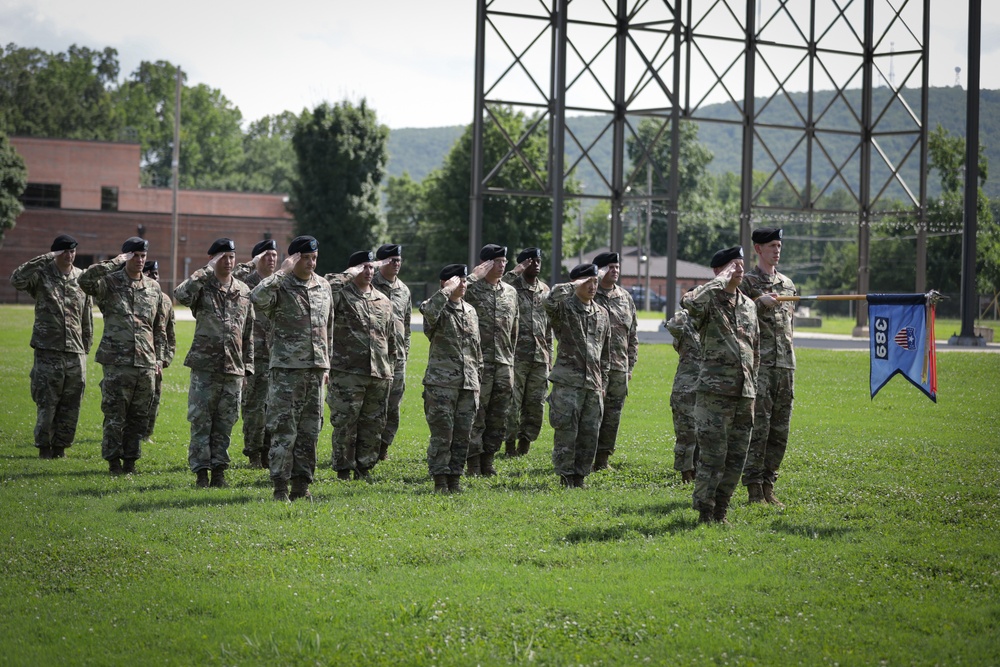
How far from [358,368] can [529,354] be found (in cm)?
252

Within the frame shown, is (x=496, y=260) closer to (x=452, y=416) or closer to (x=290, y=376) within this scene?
(x=452, y=416)

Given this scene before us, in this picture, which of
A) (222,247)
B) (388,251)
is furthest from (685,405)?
(222,247)

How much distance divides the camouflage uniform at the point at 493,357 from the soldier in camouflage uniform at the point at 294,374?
2263 mm

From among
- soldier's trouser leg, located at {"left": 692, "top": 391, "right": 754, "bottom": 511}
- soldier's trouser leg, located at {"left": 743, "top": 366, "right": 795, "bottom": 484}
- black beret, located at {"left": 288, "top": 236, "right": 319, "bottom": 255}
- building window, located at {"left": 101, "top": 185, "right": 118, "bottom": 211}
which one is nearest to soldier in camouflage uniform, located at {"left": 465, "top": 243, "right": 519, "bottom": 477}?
black beret, located at {"left": 288, "top": 236, "right": 319, "bottom": 255}

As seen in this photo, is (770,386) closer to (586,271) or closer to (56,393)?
(586,271)

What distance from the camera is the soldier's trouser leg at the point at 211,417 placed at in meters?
10.7

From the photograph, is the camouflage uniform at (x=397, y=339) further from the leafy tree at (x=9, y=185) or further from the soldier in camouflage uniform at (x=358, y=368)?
the leafy tree at (x=9, y=185)

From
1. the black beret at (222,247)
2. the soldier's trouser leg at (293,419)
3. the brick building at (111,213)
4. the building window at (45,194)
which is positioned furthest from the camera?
the building window at (45,194)

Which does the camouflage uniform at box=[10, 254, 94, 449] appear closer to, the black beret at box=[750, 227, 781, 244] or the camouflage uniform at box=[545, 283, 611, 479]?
the camouflage uniform at box=[545, 283, 611, 479]

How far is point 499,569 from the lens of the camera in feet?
25.1

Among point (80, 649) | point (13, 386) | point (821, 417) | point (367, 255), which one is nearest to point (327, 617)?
point (80, 649)

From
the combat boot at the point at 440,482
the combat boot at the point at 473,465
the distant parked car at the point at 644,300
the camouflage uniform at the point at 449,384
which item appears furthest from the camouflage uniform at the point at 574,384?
the distant parked car at the point at 644,300

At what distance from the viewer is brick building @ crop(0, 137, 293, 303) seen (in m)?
68.1

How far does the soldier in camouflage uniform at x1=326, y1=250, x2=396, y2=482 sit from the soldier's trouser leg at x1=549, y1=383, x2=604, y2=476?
171 cm
